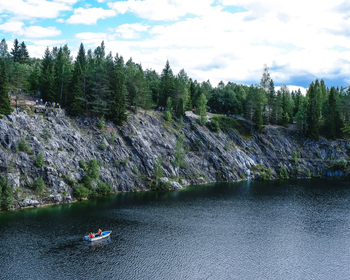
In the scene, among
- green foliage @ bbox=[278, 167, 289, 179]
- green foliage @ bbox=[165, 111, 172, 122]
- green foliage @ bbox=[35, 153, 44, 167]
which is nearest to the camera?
green foliage @ bbox=[35, 153, 44, 167]

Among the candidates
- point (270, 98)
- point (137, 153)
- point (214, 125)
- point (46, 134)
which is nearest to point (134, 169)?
point (137, 153)

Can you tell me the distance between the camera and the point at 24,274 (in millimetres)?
42969

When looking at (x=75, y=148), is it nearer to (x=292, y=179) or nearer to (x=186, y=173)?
(x=186, y=173)

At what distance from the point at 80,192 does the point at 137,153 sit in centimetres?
2650

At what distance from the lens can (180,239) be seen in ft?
192

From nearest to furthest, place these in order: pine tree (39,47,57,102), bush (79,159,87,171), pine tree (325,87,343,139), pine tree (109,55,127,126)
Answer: bush (79,159,87,171)
pine tree (39,47,57,102)
pine tree (109,55,127,126)
pine tree (325,87,343,139)

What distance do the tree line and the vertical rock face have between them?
247 inches

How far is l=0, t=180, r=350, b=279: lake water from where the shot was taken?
46.2 metres

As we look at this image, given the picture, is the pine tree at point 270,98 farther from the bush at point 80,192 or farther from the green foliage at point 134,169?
the bush at point 80,192

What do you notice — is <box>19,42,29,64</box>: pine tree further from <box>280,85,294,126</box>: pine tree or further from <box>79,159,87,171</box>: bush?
<box>280,85,294,126</box>: pine tree

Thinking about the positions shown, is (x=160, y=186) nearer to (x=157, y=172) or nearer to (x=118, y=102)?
(x=157, y=172)

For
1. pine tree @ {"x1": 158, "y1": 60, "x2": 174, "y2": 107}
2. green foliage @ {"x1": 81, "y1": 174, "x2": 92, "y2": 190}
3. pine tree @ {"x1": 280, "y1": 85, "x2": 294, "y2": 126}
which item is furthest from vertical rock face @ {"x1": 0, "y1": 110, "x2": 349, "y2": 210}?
pine tree @ {"x1": 158, "y1": 60, "x2": 174, "y2": 107}

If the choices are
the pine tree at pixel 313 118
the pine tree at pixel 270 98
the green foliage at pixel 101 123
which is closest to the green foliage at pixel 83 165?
the green foliage at pixel 101 123

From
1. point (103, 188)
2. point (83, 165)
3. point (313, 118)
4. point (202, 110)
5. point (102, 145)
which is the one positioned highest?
point (202, 110)
